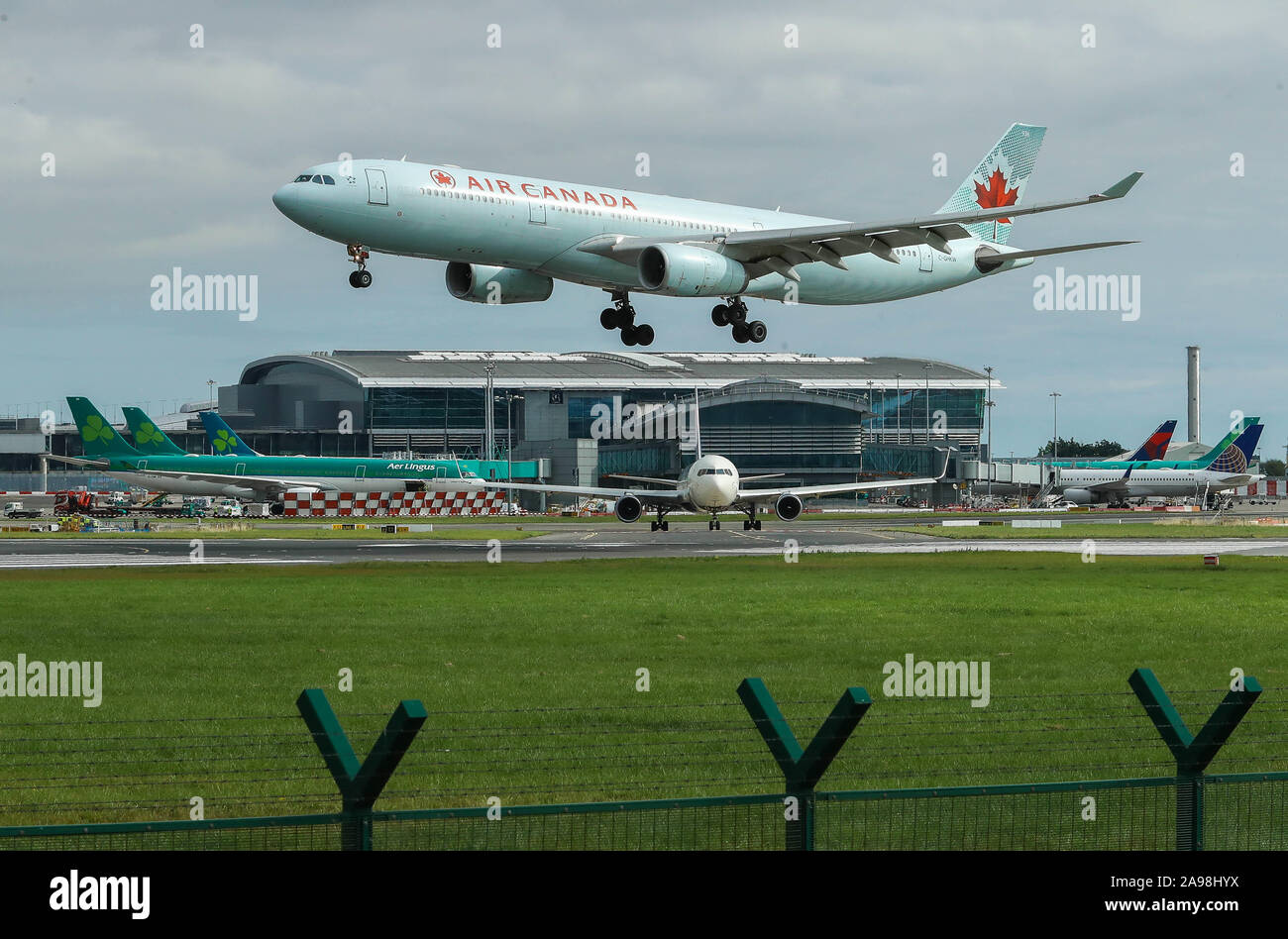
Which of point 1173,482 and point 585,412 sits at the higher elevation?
point 585,412

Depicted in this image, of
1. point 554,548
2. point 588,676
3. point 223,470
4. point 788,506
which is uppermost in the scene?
point 223,470

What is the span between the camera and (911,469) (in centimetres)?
18250

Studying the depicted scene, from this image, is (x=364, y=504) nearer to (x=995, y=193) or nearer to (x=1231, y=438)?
(x=995, y=193)

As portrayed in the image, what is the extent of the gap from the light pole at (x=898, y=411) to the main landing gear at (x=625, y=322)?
480 ft

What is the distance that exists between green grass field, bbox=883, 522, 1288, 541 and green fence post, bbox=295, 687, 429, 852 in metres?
66.2

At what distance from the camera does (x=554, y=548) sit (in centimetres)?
6306

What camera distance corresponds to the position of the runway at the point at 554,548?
54844 mm

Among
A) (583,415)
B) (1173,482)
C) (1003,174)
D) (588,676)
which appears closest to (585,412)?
(583,415)

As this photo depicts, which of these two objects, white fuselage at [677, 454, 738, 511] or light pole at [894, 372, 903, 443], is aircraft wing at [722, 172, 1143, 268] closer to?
white fuselage at [677, 454, 738, 511]

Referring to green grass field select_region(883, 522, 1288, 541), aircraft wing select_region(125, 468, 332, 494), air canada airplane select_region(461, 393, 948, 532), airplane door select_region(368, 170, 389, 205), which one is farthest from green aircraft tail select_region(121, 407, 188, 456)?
airplane door select_region(368, 170, 389, 205)

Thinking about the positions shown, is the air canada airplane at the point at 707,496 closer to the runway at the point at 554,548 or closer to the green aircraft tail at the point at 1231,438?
the runway at the point at 554,548

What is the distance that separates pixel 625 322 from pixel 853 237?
8.04 meters

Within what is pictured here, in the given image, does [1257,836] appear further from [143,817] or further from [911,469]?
[911,469]

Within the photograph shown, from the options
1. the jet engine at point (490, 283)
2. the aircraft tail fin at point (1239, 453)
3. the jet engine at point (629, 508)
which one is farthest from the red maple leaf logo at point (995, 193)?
the aircraft tail fin at point (1239, 453)
